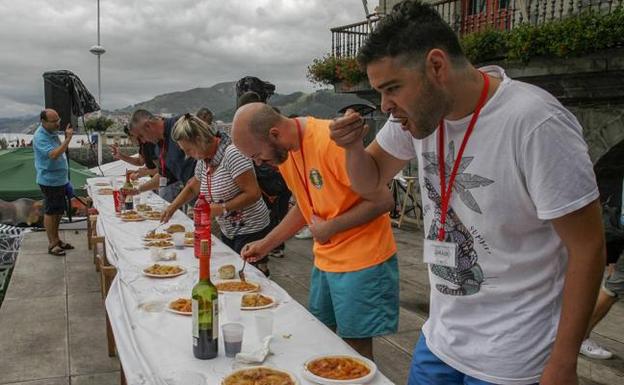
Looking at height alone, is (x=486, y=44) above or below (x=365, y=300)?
above

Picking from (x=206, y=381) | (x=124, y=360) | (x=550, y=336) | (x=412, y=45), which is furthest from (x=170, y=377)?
(x=412, y=45)

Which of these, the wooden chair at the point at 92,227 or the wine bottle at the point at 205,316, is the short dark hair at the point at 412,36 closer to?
the wine bottle at the point at 205,316

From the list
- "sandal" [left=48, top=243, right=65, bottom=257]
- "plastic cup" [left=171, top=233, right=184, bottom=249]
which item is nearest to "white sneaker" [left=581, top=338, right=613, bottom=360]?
"plastic cup" [left=171, top=233, right=184, bottom=249]

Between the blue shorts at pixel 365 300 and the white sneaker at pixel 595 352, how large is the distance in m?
2.17

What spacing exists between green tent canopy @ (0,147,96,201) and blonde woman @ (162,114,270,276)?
8.51m

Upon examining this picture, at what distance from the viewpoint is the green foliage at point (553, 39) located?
252 inches

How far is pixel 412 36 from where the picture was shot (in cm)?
135

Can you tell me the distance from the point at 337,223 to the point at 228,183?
5.01 feet

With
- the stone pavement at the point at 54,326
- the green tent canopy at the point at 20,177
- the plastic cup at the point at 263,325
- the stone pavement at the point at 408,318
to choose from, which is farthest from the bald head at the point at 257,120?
the green tent canopy at the point at 20,177

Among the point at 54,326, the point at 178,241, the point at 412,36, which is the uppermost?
the point at 412,36

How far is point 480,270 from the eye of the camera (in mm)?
1421

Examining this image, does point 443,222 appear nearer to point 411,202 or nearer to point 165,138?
point 165,138

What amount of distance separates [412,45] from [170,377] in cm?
118

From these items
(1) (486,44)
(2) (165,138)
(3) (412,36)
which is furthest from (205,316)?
(1) (486,44)
